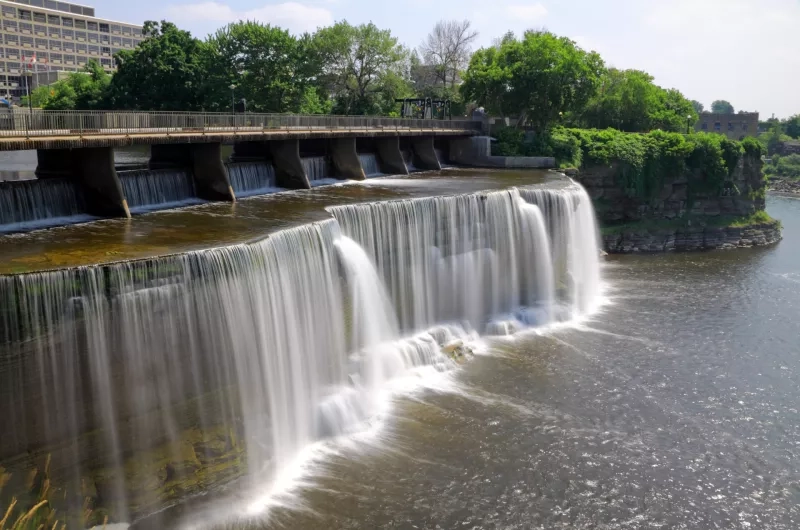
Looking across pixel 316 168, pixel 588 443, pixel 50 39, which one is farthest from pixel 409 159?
pixel 50 39

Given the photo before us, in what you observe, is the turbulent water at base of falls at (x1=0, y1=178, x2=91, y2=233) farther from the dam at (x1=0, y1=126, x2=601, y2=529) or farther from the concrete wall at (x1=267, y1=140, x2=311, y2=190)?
the concrete wall at (x1=267, y1=140, x2=311, y2=190)

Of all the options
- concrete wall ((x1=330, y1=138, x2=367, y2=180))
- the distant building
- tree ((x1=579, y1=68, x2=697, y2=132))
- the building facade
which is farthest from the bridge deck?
the distant building

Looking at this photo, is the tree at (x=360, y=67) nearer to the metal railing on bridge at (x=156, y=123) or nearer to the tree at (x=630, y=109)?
the tree at (x=630, y=109)

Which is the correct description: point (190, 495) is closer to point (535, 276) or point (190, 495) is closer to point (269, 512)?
point (269, 512)

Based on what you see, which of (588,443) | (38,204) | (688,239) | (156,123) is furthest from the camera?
(688,239)

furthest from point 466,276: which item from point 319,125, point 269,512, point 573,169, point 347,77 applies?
point 347,77

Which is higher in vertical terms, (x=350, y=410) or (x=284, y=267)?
(x=284, y=267)

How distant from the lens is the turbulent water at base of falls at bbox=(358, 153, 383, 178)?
41078mm

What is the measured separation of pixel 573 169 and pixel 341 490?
34.4m

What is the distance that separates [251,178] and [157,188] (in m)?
5.47

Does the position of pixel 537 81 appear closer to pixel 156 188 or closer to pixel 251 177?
pixel 251 177

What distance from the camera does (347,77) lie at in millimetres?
62688

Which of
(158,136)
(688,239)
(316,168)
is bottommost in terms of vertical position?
(688,239)

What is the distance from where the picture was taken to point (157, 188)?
27594mm
